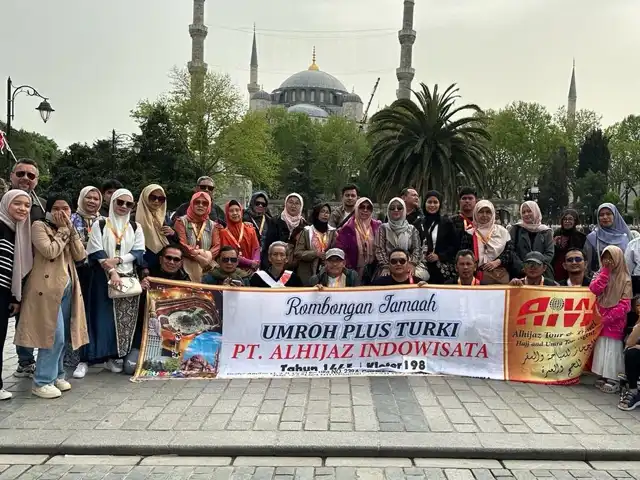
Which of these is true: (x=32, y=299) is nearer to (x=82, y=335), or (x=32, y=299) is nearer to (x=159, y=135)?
(x=82, y=335)

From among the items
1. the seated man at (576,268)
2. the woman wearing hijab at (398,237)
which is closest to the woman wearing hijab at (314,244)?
the woman wearing hijab at (398,237)

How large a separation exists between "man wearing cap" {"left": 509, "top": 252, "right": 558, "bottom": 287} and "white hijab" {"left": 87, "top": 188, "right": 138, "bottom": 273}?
4.33m

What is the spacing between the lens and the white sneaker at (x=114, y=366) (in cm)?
659

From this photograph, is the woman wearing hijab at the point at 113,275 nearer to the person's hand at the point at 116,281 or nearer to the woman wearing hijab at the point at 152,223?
the person's hand at the point at 116,281

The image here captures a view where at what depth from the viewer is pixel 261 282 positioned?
267 inches

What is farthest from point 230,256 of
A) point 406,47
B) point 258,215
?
point 406,47

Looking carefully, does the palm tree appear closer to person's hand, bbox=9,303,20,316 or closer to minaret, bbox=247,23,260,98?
person's hand, bbox=9,303,20,316

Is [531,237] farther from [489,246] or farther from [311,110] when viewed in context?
[311,110]

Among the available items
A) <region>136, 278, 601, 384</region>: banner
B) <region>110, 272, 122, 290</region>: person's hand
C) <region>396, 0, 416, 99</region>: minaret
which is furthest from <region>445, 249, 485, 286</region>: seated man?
<region>396, 0, 416, 99</region>: minaret

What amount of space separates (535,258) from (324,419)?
10.4 feet

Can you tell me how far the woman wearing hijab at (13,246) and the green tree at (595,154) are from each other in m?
60.7

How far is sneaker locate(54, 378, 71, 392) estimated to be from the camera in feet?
19.4

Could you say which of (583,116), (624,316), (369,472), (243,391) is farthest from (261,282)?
(583,116)

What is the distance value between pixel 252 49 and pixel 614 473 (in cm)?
13022
